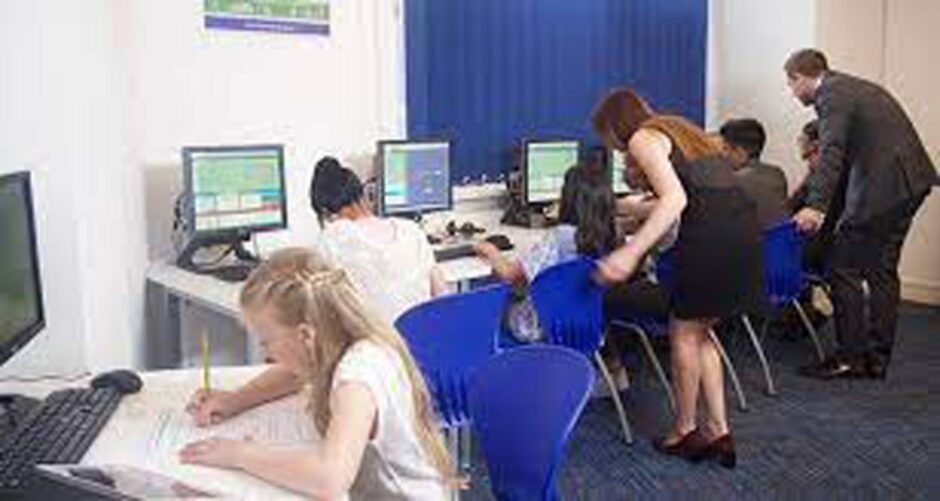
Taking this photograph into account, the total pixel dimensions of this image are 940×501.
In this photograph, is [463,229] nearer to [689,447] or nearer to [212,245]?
[212,245]

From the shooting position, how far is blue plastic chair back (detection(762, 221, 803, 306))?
13.1 ft

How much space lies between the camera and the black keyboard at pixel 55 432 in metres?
1.47

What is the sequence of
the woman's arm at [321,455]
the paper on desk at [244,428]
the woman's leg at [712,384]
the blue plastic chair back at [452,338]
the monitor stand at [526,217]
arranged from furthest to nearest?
the monitor stand at [526,217] < the woman's leg at [712,384] < the blue plastic chair back at [452,338] < the paper on desk at [244,428] < the woman's arm at [321,455]

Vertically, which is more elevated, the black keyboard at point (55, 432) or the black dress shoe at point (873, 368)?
the black keyboard at point (55, 432)

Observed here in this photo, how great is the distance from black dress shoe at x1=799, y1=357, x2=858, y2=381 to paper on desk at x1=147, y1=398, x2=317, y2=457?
10.4 feet

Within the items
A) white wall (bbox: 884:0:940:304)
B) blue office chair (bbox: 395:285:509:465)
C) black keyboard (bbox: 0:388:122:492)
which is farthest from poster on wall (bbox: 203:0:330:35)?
white wall (bbox: 884:0:940:304)

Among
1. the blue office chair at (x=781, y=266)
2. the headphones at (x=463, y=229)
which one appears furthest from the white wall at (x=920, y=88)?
the headphones at (x=463, y=229)

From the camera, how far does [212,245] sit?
3.50m

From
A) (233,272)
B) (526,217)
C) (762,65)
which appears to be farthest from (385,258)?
(762,65)

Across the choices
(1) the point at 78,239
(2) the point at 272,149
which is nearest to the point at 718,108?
(2) the point at 272,149

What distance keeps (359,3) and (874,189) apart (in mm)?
2348

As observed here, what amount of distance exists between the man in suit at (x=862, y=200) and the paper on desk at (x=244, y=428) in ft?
9.92

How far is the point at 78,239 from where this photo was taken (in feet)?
7.13

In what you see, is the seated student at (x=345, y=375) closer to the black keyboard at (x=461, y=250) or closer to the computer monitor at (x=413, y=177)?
the black keyboard at (x=461, y=250)
